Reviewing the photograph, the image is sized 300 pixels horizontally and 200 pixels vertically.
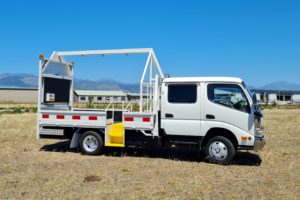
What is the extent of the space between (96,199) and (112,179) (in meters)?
1.34

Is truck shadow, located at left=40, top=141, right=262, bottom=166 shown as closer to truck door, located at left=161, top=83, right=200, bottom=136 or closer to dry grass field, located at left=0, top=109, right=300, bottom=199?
dry grass field, located at left=0, top=109, right=300, bottom=199

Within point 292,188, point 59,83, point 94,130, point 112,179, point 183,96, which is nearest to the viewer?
point 292,188

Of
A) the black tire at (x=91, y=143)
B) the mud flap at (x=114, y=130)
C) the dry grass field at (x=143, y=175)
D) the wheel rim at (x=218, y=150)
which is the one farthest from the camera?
the black tire at (x=91, y=143)

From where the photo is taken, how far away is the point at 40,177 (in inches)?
276

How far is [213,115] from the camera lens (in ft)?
27.9

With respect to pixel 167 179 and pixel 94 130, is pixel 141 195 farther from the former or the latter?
pixel 94 130

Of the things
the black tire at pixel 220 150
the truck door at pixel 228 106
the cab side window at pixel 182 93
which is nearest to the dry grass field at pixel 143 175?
the black tire at pixel 220 150

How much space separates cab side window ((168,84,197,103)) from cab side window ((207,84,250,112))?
404mm

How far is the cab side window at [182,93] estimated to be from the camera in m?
8.71

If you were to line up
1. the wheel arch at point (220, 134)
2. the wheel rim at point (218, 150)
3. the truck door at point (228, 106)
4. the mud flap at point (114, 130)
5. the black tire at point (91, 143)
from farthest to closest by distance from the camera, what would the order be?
the black tire at point (91, 143), the mud flap at point (114, 130), the wheel arch at point (220, 134), the wheel rim at point (218, 150), the truck door at point (228, 106)

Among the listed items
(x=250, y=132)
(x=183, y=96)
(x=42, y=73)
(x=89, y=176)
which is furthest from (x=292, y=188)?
(x=42, y=73)

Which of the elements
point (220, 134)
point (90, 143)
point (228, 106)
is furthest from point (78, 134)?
point (228, 106)

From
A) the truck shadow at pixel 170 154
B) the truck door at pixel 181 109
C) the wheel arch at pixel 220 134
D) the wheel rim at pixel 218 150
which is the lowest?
the truck shadow at pixel 170 154

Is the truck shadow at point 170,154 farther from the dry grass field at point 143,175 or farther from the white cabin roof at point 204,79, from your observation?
the white cabin roof at point 204,79
